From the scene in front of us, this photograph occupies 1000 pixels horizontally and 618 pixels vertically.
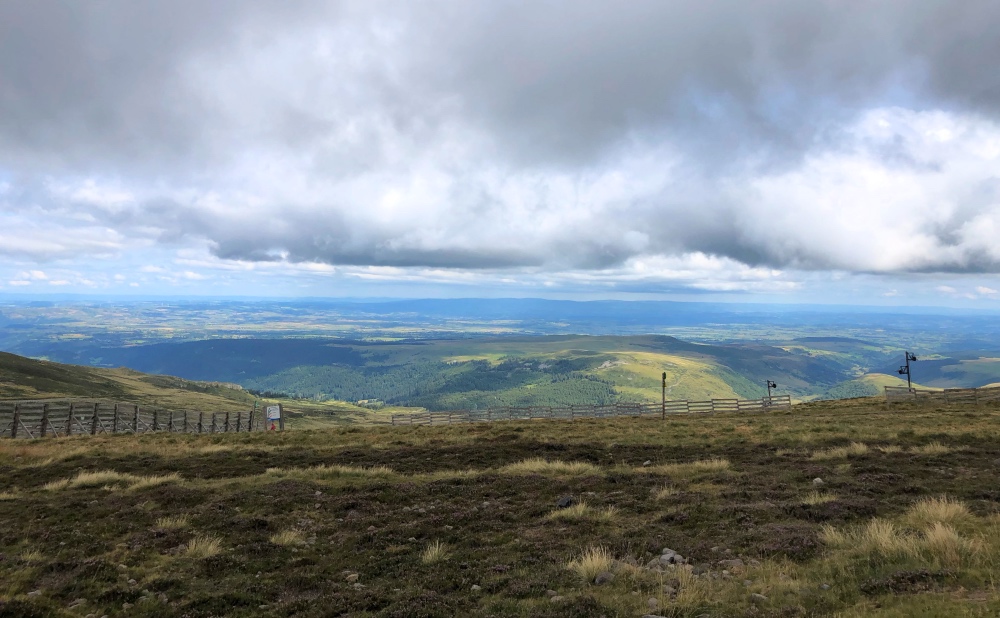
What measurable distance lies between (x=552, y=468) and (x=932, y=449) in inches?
613

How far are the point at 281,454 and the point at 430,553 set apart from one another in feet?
56.2

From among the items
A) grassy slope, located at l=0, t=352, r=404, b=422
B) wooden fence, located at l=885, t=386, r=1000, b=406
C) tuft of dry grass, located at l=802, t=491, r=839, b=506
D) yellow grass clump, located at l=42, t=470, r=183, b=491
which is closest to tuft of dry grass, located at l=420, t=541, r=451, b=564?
tuft of dry grass, located at l=802, t=491, r=839, b=506

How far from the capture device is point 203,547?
10.7 meters

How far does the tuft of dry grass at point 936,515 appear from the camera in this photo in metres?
10.2

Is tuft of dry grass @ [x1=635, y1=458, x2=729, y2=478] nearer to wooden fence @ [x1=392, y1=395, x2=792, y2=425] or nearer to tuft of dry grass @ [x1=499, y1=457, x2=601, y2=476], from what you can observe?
tuft of dry grass @ [x1=499, y1=457, x2=601, y2=476]

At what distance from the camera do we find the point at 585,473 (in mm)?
18672

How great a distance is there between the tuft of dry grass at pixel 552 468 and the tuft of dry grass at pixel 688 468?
192 cm

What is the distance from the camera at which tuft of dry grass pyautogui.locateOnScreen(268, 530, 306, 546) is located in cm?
1126

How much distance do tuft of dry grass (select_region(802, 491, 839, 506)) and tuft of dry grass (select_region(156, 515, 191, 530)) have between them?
15.7m

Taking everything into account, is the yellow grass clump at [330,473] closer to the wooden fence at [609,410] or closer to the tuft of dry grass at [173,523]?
the tuft of dry grass at [173,523]

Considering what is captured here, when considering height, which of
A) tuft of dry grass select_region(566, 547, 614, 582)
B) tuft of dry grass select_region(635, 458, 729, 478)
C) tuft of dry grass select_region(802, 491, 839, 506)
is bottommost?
tuft of dry grass select_region(635, 458, 729, 478)

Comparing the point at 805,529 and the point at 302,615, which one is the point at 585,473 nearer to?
the point at 805,529

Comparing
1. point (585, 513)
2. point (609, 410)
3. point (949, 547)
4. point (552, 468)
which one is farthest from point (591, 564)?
point (609, 410)

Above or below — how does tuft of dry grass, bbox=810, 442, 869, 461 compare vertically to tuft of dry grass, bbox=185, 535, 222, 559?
below
